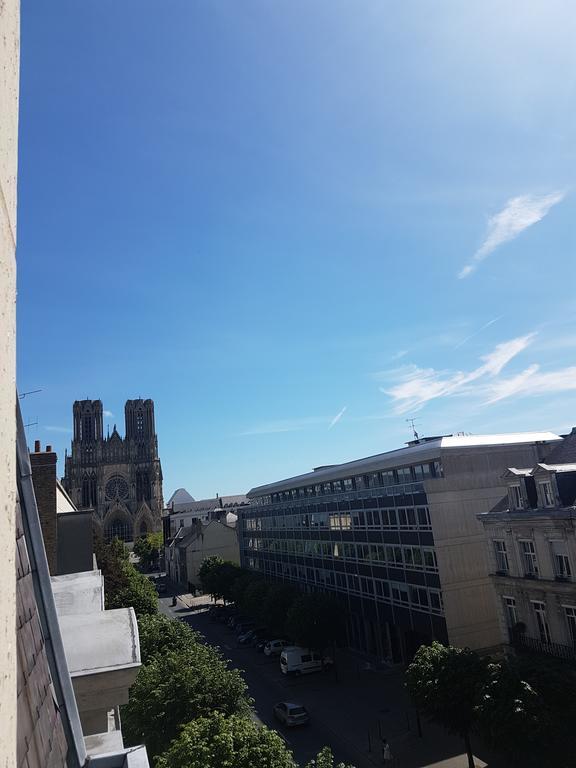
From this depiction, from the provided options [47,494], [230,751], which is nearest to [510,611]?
[230,751]

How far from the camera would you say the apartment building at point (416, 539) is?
101 feet

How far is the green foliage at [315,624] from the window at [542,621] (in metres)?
16.8

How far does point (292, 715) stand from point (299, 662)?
32.7 feet

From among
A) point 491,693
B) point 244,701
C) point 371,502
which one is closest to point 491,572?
point 491,693

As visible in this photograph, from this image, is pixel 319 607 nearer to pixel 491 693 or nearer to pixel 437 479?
pixel 437 479

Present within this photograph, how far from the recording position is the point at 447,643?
30047 mm

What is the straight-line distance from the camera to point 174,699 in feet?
64.3

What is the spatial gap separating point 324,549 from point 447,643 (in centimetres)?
1614

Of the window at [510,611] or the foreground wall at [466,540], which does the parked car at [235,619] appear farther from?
the window at [510,611]

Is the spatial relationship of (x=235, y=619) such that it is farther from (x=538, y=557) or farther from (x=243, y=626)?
(x=538, y=557)

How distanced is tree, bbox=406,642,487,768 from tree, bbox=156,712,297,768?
9869 millimetres

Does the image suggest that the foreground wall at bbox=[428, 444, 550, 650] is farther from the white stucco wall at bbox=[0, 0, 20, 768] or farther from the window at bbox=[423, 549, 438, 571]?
the white stucco wall at bbox=[0, 0, 20, 768]

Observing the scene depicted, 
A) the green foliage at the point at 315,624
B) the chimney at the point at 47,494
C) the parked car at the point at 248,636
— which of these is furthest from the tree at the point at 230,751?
the parked car at the point at 248,636

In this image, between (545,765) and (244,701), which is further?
(244,701)
